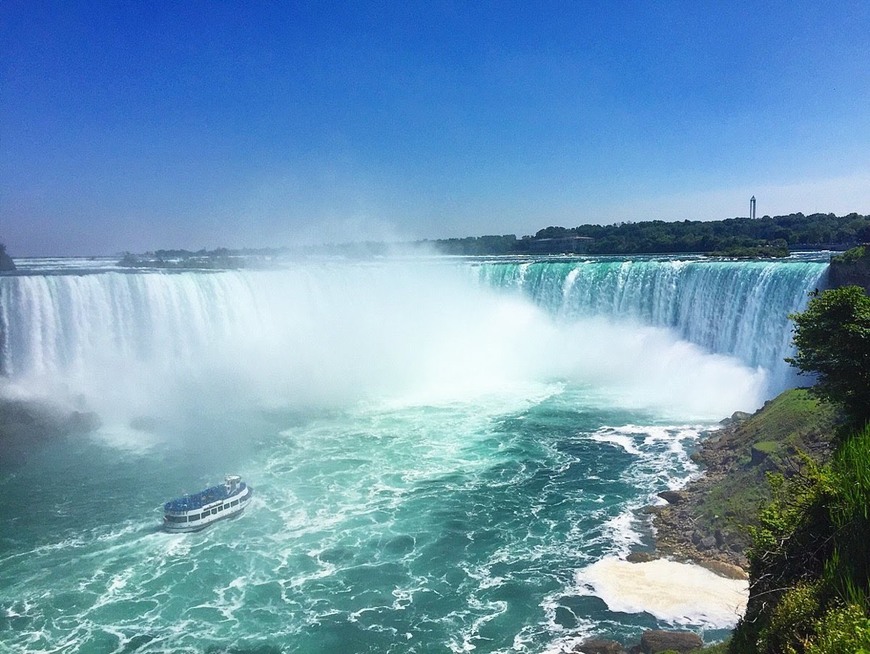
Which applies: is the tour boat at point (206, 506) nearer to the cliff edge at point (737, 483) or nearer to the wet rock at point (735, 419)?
the cliff edge at point (737, 483)

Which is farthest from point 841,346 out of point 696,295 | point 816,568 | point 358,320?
point 358,320

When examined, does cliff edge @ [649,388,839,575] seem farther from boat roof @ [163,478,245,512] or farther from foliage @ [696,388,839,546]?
boat roof @ [163,478,245,512]

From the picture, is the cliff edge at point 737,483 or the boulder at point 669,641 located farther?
the cliff edge at point 737,483

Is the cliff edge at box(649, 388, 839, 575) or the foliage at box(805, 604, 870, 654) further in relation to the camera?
the cliff edge at box(649, 388, 839, 575)

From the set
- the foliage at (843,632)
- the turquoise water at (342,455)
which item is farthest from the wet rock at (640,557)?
the foliage at (843,632)

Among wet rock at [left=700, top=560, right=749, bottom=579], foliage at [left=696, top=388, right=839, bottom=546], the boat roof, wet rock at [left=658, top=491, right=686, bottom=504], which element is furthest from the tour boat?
foliage at [left=696, top=388, right=839, bottom=546]

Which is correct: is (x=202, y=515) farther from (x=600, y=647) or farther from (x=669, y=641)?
(x=669, y=641)
